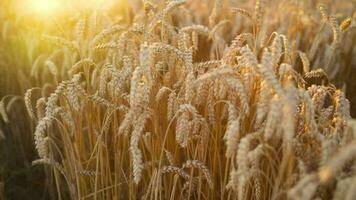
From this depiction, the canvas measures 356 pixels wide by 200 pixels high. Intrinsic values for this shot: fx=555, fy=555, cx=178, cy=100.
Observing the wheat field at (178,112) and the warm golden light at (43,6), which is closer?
the wheat field at (178,112)

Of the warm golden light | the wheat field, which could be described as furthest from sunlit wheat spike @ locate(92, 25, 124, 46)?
the warm golden light

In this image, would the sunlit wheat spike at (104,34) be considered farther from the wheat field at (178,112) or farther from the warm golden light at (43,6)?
the warm golden light at (43,6)

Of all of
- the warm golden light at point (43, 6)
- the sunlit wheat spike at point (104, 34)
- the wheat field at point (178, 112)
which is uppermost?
the warm golden light at point (43, 6)

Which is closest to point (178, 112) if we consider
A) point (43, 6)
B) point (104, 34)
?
point (104, 34)

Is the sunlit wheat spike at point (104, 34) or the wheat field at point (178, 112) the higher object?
the sunlit wheat spike at point (104, 34)

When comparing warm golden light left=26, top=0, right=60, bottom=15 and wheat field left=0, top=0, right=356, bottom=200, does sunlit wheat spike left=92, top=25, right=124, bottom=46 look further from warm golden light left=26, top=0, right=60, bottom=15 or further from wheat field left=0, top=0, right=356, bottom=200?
warm golden light left=26, top=0, right=60, bottom=15

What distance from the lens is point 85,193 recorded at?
7.01 feet

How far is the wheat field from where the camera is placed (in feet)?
4.68

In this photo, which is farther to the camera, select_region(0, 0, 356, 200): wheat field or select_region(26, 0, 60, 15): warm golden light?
select_region(26, 0, 60, 15): warm golden light

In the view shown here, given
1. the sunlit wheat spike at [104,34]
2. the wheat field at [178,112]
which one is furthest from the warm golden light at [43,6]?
the sunlit wheat spike at [104,34]

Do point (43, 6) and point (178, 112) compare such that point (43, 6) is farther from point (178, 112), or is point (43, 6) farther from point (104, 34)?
point (178, 112)

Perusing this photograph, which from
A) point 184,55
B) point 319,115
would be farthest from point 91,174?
point 319,115

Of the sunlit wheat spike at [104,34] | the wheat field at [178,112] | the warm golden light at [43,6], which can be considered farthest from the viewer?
the warm golden light at [43,6]

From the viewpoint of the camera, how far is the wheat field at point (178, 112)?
1427 millimetres
